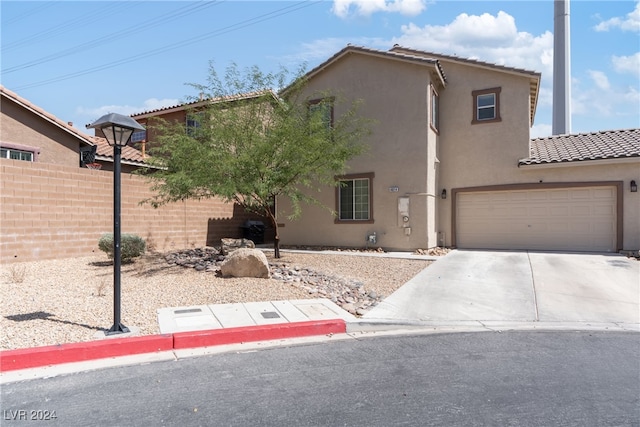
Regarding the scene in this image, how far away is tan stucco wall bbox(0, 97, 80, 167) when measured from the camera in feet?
49.8

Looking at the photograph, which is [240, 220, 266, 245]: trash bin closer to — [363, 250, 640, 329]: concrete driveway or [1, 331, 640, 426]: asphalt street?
[363, 250, 640, 329]: concrete driveway

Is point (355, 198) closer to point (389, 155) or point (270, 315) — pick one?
point (389, 155)

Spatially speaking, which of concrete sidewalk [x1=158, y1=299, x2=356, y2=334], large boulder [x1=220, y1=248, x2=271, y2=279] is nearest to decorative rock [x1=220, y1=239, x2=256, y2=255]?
large boulder [x1=220, y1=248, x2=271, y2=279]

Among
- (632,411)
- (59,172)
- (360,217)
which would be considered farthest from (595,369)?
(59,172)

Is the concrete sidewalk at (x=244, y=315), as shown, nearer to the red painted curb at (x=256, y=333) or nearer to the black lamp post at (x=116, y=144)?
the red painted curb at (x=256, y=333)

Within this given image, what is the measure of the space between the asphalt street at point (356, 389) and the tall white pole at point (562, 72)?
94.3 ft

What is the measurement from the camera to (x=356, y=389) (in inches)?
177

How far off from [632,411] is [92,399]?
5.03 meters

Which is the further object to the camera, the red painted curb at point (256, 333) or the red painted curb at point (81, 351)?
the red painted curb at point (256, 333)

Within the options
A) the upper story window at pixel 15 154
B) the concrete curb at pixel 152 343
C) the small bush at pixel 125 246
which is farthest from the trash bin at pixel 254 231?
the concrete curb at pixel 152 343

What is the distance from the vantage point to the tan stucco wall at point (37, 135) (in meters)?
15.2

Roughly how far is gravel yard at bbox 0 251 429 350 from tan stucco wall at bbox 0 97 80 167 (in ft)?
20.8

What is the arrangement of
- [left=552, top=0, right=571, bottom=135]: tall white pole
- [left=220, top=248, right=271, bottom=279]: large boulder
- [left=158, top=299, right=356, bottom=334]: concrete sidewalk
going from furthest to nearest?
[left=552, top=0, right=571, bottom=135]: tall white pole, [left=220, top=248, right=271, bottom=279]: large boulder, [left=158, top=299, right=356, bottom=334]: concrete sidewalk

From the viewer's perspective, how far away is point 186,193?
11.8m
